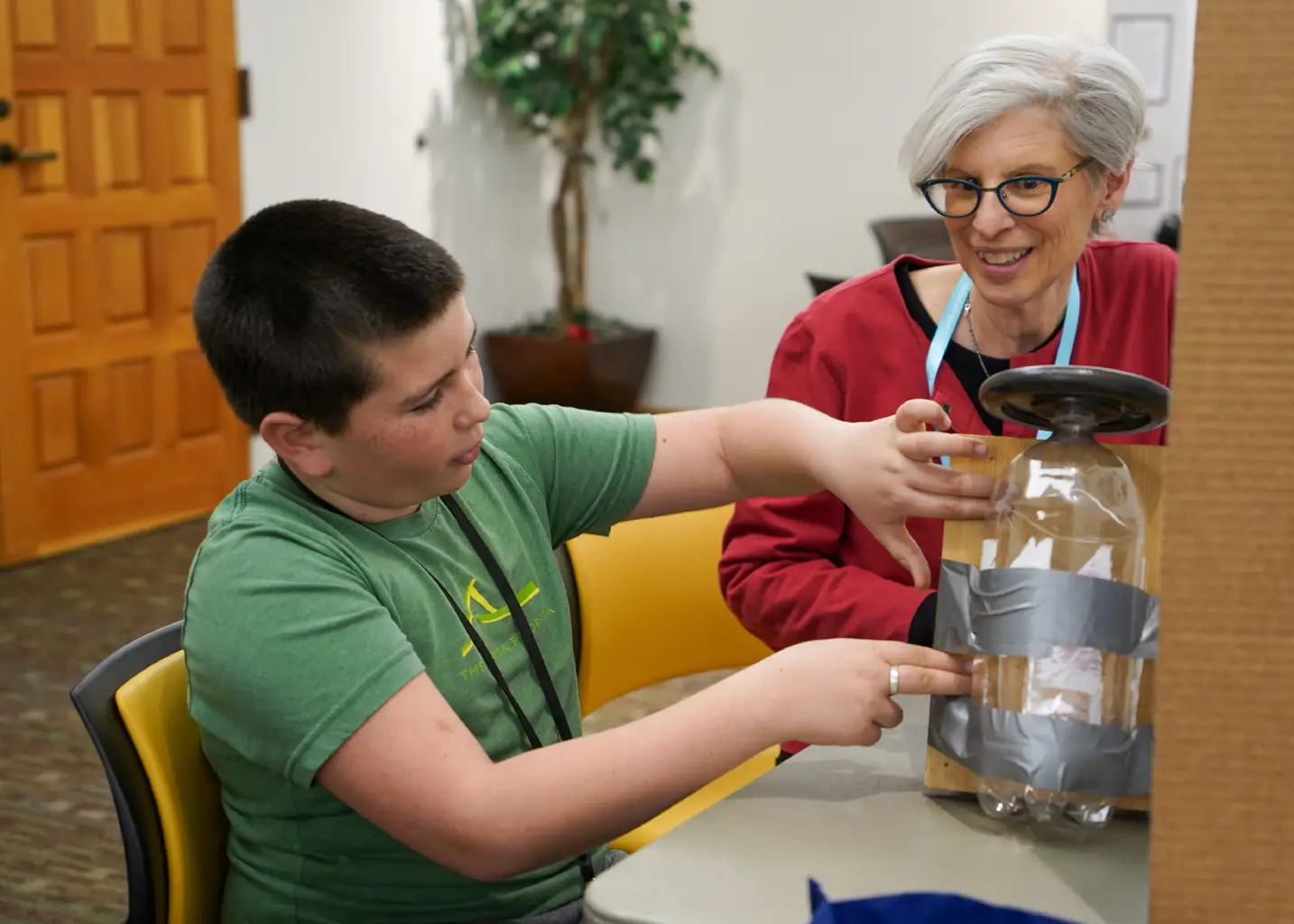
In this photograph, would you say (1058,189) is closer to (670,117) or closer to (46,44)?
(46,44)

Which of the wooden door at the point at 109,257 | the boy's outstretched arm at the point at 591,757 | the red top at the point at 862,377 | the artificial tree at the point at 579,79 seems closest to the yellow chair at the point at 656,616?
the red top at the point at 862,377

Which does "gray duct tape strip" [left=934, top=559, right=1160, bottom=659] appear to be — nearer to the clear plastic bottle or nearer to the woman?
the clear plastic bottle

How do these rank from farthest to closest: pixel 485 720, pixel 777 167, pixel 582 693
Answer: pixel 777 167, pixel 582 693, pixel 485 720

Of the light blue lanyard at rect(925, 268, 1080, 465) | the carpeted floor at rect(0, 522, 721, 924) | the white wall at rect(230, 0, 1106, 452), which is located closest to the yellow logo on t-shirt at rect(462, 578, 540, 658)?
the light blue lanyard at rect(925, 268, 1080, 465)

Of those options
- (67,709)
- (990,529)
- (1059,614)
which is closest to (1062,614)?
(1059,614)

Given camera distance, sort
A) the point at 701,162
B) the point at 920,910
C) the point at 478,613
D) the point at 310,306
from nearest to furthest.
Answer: the point at 920,910 < the point at 310,306 < the point at 478,613 < the point at 701,162

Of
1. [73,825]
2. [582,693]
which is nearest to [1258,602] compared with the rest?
[582,693]

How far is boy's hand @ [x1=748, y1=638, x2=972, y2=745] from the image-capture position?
1.11m

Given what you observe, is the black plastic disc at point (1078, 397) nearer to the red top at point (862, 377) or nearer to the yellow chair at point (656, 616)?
the red top at point (862, 377)

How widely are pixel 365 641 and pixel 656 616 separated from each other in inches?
32.2

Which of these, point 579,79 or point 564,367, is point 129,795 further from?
point 579,79

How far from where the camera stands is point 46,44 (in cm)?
441

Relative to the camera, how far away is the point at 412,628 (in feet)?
4.17

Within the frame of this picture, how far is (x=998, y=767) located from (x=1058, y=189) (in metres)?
0.83
